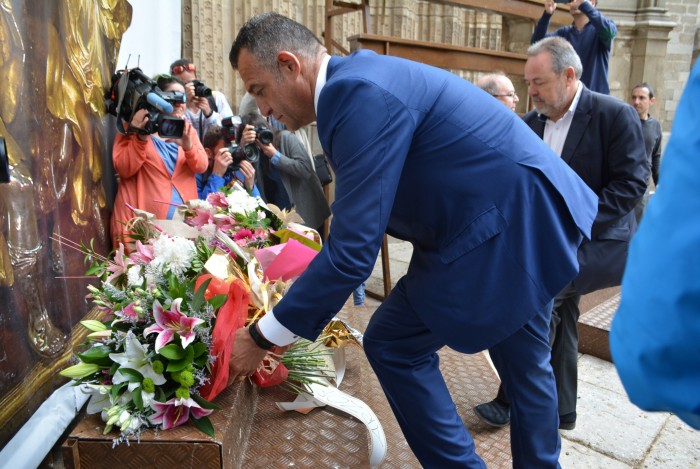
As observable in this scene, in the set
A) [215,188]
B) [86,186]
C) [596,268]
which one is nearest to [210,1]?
[215,188]

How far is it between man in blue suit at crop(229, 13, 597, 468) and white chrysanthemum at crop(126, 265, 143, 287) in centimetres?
42

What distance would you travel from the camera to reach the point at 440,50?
4.96 m

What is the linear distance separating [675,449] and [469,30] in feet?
22.6

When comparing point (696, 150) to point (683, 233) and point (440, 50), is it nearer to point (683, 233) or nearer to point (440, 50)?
point (683, 233)

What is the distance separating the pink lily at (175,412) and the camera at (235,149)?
247cm

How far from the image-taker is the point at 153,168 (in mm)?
3361

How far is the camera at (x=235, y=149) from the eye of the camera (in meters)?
3.94

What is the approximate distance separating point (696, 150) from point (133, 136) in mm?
3098

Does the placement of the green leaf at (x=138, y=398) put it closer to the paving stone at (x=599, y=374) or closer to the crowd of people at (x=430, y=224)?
the crowd of people at (x=430, y=224)

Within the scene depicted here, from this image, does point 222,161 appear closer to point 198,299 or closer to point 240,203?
point 240,203

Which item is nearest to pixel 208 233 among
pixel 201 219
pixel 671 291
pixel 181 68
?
pixel 201 219

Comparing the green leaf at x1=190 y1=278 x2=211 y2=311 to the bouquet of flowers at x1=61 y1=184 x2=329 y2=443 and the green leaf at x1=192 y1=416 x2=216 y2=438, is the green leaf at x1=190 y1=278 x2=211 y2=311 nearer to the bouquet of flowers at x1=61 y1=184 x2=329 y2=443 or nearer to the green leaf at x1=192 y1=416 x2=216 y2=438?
the bouquet of flowers at x1=61 y1=184 x2=329 y2=443

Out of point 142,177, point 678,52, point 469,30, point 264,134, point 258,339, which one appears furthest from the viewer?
point 678,52

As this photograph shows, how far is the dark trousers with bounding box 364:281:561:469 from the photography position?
80.0 inches
